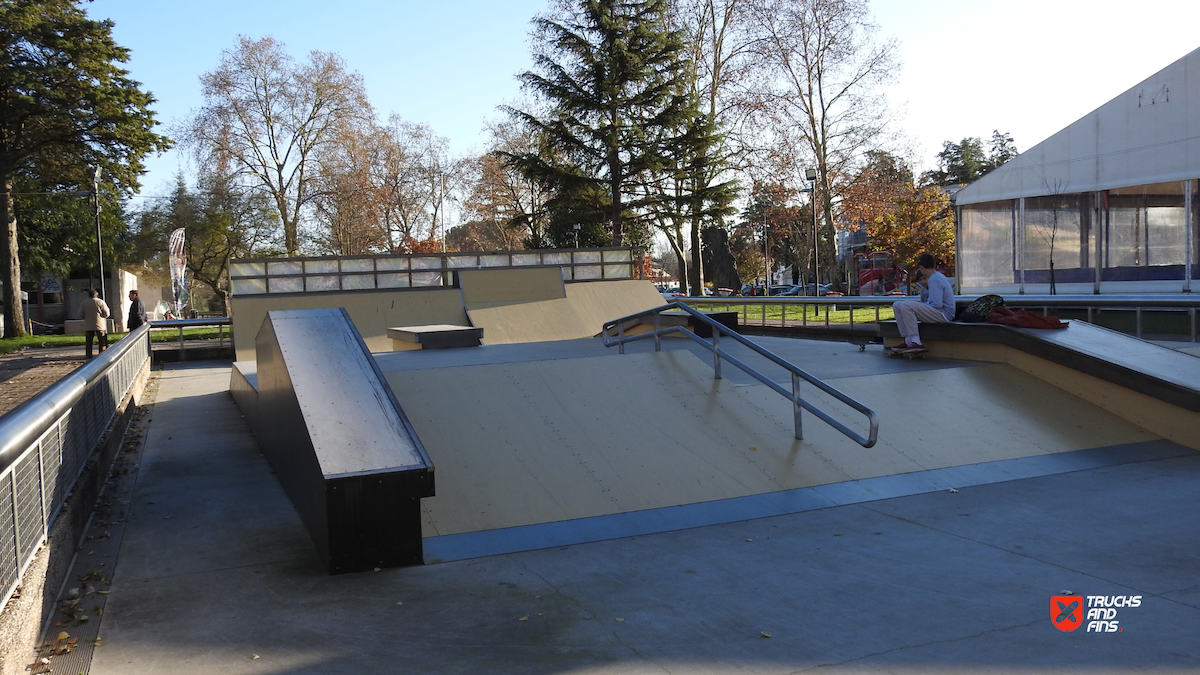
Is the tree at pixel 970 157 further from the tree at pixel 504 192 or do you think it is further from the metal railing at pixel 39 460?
the metal railing at pixel 39 460

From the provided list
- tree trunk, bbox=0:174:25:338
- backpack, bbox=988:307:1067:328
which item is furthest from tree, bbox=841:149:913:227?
tree trunk, bbox=0:174:25:338

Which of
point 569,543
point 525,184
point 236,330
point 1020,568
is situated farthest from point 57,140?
point 1020,568

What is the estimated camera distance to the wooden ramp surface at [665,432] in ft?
21.1

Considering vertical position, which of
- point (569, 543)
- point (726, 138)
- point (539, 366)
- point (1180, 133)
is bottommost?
point (569, 543)

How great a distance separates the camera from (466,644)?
3916mm

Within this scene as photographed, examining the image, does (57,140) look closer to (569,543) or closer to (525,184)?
(525,184)

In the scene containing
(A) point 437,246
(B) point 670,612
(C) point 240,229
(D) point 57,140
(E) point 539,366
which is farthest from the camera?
(A) point 437,246

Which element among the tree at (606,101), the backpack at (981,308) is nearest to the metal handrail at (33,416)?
the backpack at (981,308)

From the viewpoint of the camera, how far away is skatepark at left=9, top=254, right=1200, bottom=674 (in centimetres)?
389

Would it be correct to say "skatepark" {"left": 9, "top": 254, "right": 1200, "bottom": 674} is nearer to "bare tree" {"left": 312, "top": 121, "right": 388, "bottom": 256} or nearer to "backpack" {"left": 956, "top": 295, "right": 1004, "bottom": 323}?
"backpack" {"left": 956, "top": 295, "right": 1004, "bottom": 323}

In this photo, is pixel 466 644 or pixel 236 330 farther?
pixel 236 330

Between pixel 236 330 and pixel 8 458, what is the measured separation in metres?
16.5

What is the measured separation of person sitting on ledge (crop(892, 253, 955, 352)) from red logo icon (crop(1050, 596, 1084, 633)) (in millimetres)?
6093

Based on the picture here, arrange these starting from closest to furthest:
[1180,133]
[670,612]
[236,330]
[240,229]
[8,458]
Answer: [8,458] < [670,612] < [1180,133] < [236,330] < [240,229]
